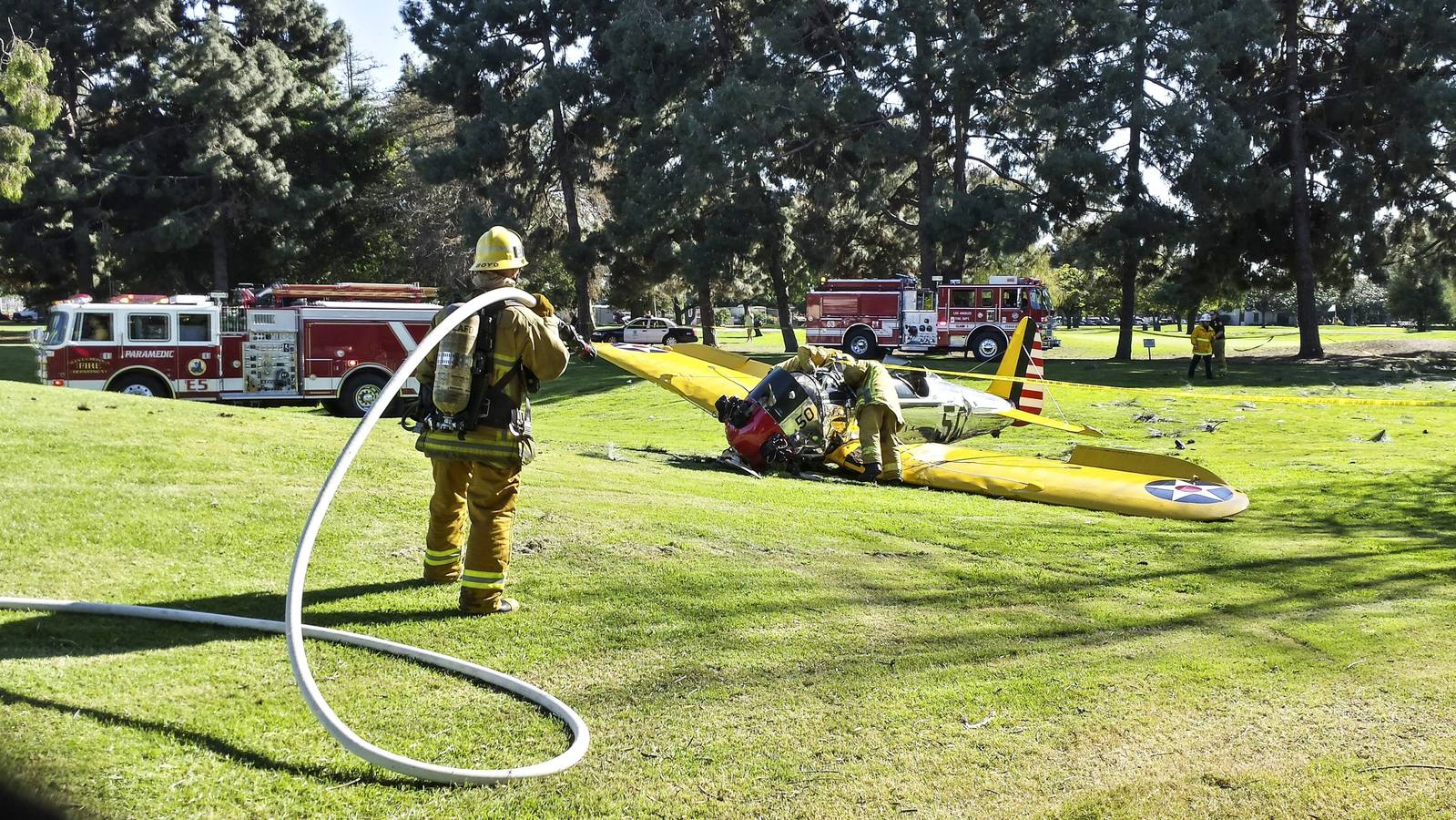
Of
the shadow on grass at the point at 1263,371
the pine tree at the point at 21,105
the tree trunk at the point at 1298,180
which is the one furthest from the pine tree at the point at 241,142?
the tree trunk at the point at 1298,180

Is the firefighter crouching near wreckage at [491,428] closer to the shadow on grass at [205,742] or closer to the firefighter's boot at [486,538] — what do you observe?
the firefighter's boot at [486,538]

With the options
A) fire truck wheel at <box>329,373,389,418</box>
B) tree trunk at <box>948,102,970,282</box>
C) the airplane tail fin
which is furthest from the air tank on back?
tree trunk at <box>948,102,970,282</box>

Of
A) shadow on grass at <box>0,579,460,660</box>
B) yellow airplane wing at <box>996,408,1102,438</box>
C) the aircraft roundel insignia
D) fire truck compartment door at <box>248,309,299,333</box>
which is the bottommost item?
the aircraft roundel insignia

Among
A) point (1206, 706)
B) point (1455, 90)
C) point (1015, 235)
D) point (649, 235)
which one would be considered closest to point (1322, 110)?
point (1455, 90)

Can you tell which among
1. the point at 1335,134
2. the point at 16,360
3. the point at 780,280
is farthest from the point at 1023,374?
the point at 16,360

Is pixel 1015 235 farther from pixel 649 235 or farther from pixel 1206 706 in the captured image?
pixel 1206 706

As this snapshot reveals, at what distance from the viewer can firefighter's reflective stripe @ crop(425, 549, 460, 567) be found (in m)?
6.32

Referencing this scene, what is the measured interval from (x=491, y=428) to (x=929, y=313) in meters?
34.2

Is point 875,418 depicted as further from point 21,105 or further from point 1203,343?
point 1203,343

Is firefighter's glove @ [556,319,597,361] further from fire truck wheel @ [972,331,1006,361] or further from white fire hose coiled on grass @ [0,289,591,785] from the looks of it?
fire truck wheel @ [972,331,1006,361]

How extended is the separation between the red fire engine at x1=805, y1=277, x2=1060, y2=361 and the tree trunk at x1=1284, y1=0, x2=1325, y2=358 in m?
8.94

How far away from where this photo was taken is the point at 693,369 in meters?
16.3

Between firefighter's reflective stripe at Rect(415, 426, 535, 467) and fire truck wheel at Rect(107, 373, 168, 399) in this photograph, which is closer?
firefighter's reflective stripe at Rect(415, 426, 535, 467)

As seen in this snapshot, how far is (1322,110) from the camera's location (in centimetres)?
3797
